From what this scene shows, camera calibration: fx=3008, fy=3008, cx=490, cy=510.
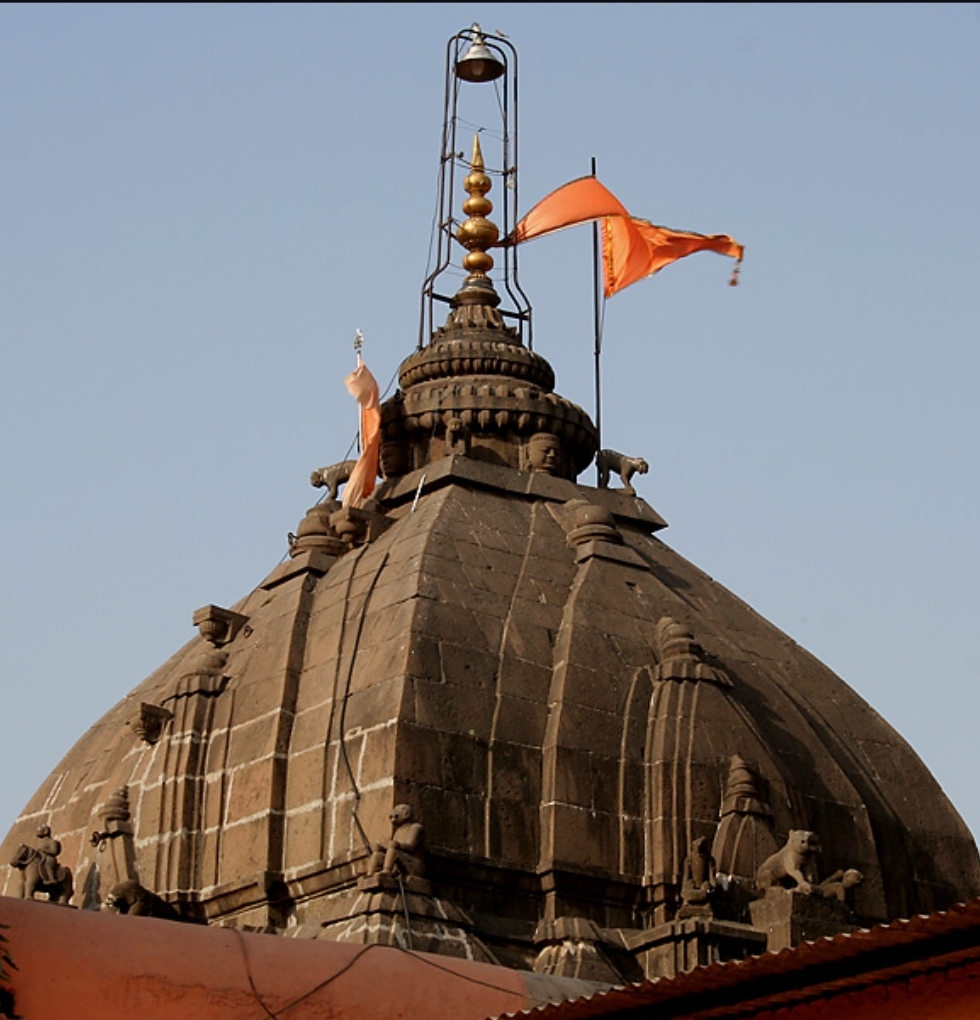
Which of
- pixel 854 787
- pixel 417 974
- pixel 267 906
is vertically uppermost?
pixel 854 787

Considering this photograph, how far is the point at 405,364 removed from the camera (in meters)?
43.4

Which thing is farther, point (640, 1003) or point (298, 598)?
point (298, 598)

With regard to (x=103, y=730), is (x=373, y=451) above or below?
above

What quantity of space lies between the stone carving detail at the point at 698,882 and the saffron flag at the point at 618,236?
11.6 m

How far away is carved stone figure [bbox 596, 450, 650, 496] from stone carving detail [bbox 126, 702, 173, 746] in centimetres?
776

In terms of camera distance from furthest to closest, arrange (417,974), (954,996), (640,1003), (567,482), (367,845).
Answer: (567,482)
(367,845)
(417,974)
(640,1003)
(954,996)

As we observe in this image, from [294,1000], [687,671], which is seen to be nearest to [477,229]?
[687,671]

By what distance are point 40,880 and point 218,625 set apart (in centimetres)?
484

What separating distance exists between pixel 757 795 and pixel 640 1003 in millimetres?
8626

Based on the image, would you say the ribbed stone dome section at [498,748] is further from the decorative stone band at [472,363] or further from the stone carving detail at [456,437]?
the decorative stone band at [472,363]

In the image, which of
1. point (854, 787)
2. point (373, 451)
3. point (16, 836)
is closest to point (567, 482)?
point (373, 451)

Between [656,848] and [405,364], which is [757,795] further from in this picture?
[405,364]

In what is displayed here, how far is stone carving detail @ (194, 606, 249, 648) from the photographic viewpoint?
4009cm

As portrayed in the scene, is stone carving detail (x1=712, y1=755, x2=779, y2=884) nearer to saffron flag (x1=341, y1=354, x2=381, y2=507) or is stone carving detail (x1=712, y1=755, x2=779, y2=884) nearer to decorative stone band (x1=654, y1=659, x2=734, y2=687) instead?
decorative stone band (x1=654, y1=659, x2=734, y2=687)
